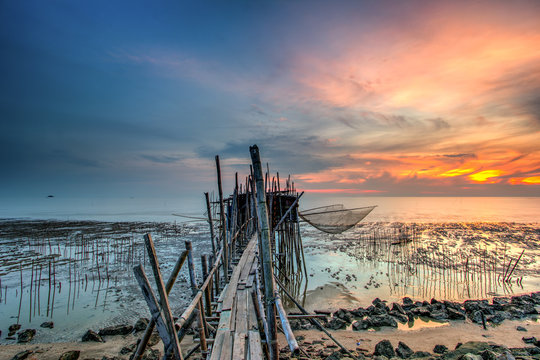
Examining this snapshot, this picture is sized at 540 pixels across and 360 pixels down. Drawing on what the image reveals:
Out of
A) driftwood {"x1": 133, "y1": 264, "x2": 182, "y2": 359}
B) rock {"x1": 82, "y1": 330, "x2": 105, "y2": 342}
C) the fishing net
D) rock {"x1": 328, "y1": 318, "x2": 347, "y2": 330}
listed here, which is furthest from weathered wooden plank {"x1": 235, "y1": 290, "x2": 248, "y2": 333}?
the fishing net

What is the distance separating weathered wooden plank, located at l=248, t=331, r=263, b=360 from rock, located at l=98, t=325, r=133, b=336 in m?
5.11

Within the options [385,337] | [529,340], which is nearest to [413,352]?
[385,337]

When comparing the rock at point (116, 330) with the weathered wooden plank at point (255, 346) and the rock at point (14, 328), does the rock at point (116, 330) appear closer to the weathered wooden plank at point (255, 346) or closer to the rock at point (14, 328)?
the rock at point (14, 328)

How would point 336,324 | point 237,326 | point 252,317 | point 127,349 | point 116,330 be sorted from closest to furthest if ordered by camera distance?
point 237,326 < point 252,317 < point 127,349 < point 116,330 < point 336,324

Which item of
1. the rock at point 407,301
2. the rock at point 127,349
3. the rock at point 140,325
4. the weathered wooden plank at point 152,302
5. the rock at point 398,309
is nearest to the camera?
the weathered wooden plank at point 152,302

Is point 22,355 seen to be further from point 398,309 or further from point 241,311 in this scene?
point 398,309

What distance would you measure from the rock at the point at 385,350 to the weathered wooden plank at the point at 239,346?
383 centimetres

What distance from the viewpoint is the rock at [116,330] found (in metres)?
7.18

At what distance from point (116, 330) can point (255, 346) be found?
18.3 feet

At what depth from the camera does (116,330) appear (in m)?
7.22

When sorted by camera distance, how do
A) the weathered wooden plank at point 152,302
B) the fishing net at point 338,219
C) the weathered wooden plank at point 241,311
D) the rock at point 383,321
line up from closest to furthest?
1. the weathered wooden plank at point 152,302
2. the weathered wooden plank at point 241,311
3. the rock at point 383,321
4. the fishing net at point 338,219

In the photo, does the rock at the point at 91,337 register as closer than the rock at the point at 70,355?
No

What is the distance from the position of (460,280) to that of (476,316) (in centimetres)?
464

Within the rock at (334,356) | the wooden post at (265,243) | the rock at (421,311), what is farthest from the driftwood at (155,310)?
the rock at (421,311)
